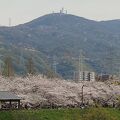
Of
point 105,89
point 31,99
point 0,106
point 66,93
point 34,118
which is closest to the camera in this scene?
point 34,118

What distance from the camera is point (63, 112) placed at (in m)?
62.7

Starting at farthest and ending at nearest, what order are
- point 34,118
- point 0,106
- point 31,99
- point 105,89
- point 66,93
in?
1. point 105,89
2. point 66,93
3. point 31,99
4. point 0,106
5. point 34,118

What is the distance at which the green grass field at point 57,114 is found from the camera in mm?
56438

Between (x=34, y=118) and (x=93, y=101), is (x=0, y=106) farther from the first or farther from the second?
(x=93, y=101)

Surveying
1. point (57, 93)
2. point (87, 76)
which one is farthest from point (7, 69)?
point (57, 93)

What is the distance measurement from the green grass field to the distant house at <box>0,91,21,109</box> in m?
2.13

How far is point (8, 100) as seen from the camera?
2367 inches

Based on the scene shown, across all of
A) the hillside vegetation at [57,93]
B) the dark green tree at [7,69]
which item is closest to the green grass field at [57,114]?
the hillside vegetation at [57,93]

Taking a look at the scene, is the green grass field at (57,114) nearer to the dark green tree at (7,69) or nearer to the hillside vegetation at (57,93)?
the hillside vegetation at (57,93)

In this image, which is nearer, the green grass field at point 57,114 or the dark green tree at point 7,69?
the green grass field at point 57,114

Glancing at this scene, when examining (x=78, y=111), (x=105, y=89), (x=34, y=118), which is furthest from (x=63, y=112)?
(x=105, y=89)

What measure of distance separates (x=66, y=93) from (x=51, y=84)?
498cm

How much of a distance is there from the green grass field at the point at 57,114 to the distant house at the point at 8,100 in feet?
6.99

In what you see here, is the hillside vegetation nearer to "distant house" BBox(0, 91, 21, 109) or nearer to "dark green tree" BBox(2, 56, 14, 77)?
"distant house" BBox(0, 91, 21, 109)
